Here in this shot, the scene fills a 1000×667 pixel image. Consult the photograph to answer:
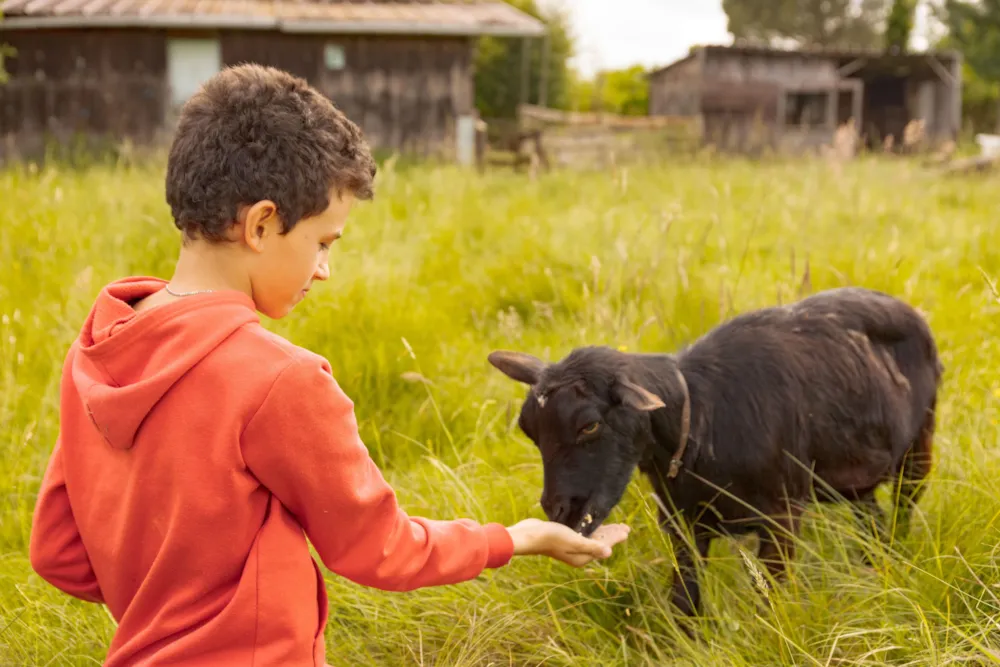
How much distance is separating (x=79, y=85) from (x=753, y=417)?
1773 centimetres

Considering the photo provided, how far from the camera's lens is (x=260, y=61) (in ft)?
58.1

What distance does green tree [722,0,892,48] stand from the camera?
216ft

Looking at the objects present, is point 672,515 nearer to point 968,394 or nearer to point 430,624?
point 430,624

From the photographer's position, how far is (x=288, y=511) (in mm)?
1862

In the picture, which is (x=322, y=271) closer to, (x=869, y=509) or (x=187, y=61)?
(x=869, y=509)

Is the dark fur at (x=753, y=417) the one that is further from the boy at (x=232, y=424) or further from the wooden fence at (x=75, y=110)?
the wooden fence at (x=75, y=110)

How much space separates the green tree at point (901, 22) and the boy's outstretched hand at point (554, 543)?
47251 millimetres

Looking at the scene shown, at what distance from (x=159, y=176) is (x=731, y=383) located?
7.62m

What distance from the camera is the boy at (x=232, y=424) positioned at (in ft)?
5.63

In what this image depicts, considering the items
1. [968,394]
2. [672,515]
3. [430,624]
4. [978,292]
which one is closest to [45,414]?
[430,624]

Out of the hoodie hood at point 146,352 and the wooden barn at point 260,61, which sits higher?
the wooden barn at point 260,61

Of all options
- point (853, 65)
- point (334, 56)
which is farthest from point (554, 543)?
point (853, 65)

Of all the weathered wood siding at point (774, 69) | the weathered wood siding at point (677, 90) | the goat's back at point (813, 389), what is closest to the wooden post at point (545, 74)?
the weathered wood siding at point (677, 90)

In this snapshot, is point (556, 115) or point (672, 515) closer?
point (672, 515)
